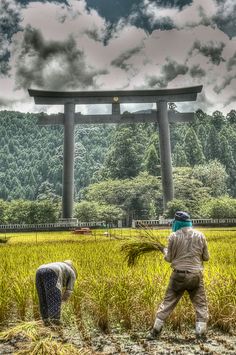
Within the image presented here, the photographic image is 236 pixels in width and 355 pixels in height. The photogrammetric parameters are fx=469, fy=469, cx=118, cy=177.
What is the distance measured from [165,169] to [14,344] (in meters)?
28.9

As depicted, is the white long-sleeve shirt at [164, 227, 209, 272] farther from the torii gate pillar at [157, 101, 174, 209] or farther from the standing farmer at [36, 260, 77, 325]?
the torii gate pillar at [157, 101, 174, 209]

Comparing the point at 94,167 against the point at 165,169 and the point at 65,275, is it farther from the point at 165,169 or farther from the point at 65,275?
the point at 65,275

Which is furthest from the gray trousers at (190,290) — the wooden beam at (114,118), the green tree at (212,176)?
the green tree at (212,176)

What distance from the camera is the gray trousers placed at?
4.71 metres

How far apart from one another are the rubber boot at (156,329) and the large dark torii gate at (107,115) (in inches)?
1102

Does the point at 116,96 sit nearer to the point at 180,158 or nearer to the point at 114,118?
the point at 114,118

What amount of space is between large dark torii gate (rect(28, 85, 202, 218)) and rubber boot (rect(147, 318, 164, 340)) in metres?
28.0

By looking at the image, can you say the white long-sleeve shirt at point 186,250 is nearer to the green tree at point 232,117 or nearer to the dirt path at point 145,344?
the dirt path at point 145,344

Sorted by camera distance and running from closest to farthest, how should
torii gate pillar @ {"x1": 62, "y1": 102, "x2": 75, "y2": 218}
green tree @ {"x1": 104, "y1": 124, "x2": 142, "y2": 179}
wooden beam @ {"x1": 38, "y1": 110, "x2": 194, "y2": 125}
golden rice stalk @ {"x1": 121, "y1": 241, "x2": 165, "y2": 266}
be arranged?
golden rice stalk @ {"x1": 121, "y1": 241, "x2": 165, "y2": 266} → torii gate pillar @ {"x1": 62, "y1": 102, "x2": 75, "y2": 218} → wooden beam @ {"x1": 38, "y1": 110, "x2": 194, "y2": 125} → green tree @ {"x1": 104, "y1": 124, "x2": 142, "y2": 179}

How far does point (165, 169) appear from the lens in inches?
1303

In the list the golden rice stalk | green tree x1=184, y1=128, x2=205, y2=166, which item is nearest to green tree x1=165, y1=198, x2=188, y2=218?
green tree x1=184, y1=128, x2=205, y2=166

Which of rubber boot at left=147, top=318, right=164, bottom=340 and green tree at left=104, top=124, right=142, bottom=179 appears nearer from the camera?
rubber boot at left=147, top=318, right=164, bottom=340

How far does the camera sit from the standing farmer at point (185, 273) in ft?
15.4

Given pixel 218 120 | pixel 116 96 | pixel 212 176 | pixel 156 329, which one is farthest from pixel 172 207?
pixel 218 120
